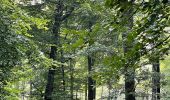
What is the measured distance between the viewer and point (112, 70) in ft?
10.2

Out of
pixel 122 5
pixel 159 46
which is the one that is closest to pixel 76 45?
pixel 122 5

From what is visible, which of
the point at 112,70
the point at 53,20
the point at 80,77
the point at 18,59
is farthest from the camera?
the point at 80,77

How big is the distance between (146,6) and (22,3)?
16879 mm

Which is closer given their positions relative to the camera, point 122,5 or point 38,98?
point 122,5

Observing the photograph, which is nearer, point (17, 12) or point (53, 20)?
point (17, 12)

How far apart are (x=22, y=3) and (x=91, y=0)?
4.56 metres

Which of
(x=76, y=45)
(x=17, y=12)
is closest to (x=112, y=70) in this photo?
(x=76, y=45)

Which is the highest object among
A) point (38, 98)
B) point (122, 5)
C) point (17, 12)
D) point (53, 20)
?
point (53, 20)

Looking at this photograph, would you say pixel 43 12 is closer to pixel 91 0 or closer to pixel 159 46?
pixel 91 0

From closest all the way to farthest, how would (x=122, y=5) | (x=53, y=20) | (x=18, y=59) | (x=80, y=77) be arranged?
1. (x=122, y=5)
2. (x=18, y=59)
3. (x=53, y=20)
4. (x=80, y=77)

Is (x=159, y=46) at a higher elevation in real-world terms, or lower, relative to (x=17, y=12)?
lower

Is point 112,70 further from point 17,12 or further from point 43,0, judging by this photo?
point 43,0

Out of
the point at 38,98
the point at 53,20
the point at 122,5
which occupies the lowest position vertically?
the point at 38,98

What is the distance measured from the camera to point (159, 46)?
3.19 metres
